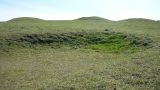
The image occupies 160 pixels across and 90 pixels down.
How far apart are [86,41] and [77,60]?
9989 millimetres

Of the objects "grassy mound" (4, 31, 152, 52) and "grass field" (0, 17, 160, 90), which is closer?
"grass field" (0, 17, 160, 90)

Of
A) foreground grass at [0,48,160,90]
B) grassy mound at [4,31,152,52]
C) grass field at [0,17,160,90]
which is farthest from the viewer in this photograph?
grassy mound at [4,31,152,52]

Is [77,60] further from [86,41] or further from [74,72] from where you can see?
[86,41]

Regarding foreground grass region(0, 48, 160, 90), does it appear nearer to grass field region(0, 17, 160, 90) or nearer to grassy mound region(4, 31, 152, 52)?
grass field region(0, 17, 160, 90)

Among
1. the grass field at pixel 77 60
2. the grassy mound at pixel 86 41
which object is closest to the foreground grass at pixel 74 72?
the grass field at pixel 77 60

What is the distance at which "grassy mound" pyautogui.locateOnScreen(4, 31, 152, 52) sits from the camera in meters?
36.6

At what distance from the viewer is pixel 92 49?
37000mm

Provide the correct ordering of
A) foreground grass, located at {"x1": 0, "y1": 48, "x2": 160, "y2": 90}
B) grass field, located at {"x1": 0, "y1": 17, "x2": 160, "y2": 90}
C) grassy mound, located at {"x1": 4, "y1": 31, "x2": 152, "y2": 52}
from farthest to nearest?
grassy mound, located at {"x1": 4, "y1": 31, "x2": 152, "y2": 52} < grass field, located at {"x1": 0, "y1": 17, "x2": 160, "y2": 90} < foreground grass, located at {"x1": 0, "y1": 48, "x2": 160, "y2": 90}

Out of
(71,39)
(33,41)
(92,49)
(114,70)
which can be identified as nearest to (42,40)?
(33,41)

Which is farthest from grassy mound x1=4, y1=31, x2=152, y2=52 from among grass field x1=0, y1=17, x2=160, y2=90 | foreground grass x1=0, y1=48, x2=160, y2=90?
foreground grass x1=0, y1=48, x2=160, y2=90

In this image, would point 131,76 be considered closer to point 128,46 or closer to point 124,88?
point 124,88

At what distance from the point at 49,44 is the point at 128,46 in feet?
31.1

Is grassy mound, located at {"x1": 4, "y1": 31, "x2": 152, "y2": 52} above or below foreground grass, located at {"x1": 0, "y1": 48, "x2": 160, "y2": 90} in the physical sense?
above

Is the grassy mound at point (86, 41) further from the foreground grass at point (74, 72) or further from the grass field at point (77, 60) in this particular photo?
the foreground grass at point (74, 72)
